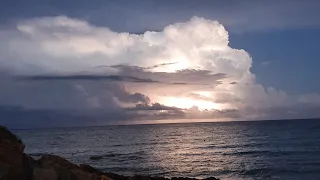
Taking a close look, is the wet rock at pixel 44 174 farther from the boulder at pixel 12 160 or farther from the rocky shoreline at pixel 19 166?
the boulder at pixel 12 160

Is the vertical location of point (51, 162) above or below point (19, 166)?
below

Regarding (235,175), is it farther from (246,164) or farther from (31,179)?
(31,179)

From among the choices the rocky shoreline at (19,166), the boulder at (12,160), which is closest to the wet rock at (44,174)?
the rocky shoreline at (19,166)

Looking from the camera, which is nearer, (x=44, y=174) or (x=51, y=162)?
(x=44, y=174)

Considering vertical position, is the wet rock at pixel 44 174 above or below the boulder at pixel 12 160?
below

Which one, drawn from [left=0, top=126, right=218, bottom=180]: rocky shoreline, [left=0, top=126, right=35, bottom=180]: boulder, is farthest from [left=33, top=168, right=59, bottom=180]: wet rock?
[left=0, top=126, right=35, bottom=180]: boulder

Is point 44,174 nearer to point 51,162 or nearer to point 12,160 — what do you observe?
point 12,160

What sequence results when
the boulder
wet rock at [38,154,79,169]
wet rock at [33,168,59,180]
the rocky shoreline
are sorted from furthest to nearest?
1. wet rock at [38,154,79,169]
2. wet rock at [33,168,59,180]
3. the rocky shoreline
4. the boulder

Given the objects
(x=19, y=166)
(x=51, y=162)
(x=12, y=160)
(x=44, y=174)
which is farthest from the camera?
(x=51, y=162)

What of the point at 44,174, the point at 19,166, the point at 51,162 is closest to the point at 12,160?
the point at 19,166

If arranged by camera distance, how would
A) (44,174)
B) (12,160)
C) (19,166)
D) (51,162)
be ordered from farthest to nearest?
(51,162), (44,174), (19,166), (12,160)

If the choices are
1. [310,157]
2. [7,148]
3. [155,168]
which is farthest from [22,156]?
[310,157]

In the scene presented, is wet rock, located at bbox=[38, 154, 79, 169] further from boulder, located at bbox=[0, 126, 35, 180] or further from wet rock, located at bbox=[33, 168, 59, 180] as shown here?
boulder, located at bbox=[0, 126, 35, 180]

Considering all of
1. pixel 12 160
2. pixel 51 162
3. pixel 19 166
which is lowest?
pixel 51 162
